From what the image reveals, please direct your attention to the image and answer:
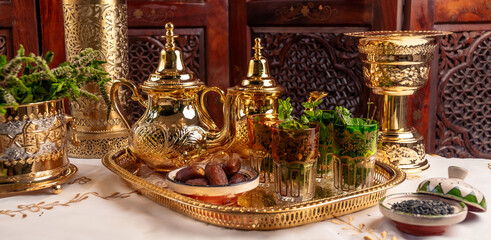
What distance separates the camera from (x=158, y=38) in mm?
2156

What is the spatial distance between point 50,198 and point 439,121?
4.81 ft

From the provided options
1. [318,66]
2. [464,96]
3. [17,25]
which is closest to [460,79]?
[464,96]

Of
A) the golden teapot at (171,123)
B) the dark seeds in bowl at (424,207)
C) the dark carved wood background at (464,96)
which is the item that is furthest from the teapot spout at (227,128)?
the dark carved wood background at (464,96)

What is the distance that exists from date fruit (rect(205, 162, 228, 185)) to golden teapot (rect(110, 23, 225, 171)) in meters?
0.17

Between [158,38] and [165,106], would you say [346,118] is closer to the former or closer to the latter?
[165,106]

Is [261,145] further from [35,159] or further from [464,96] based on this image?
[464,96]

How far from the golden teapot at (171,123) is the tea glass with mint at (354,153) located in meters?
0.29

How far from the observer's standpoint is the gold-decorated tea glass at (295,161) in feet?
2.92

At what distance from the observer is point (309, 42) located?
2.04 metres

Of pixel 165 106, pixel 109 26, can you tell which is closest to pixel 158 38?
pixel 109 26

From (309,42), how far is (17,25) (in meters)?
1.20

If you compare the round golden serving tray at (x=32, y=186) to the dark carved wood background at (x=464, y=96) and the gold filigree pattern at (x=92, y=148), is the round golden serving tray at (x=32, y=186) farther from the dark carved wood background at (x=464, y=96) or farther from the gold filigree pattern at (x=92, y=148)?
the dark carved wood background at (x=464, y=96)

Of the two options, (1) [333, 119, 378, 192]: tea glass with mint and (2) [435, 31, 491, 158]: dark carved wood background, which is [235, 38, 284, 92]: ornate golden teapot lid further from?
(2) [435, 31, 491, 158]: dark carved wood background

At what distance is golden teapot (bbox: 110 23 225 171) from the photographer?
110 centimetres
